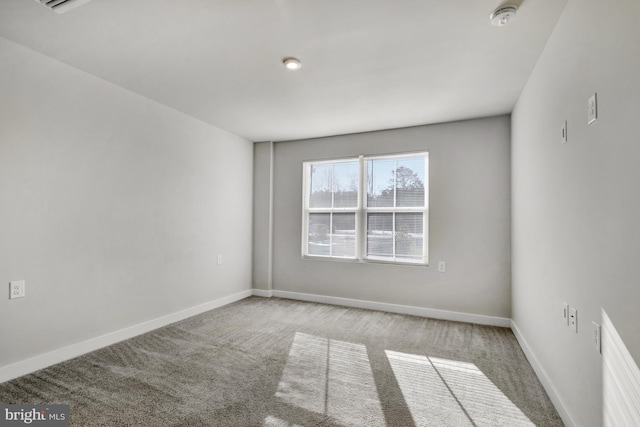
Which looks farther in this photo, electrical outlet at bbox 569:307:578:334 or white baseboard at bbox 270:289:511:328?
white baseboard at bbox 270:289:511:328

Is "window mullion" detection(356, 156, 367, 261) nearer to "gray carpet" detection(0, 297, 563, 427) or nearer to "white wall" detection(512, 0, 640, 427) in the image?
"gray carpet" detection(0, 297, 563, 427)

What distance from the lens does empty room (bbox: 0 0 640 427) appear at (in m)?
1.74

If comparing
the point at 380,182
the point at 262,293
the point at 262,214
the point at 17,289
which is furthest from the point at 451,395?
the point at 262,214

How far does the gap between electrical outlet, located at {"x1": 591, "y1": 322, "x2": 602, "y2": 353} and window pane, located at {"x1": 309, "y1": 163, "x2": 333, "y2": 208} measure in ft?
11.6

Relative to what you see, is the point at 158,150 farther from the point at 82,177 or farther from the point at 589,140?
the point at 589,140

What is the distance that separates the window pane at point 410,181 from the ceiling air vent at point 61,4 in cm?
353

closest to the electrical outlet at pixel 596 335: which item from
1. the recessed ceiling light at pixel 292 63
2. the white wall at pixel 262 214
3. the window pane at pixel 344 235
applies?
the recessed ceiling light at pixel 292 63

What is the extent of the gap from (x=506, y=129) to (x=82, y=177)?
4333 mm

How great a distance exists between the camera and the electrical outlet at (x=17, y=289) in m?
2.39

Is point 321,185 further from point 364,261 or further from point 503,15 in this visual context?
point 503,15

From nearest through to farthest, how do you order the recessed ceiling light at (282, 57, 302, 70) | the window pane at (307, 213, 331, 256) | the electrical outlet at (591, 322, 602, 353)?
the electrical outlet at (591, 322, 602, 353) < the recessed ceiling light at (282, 57, 302, 70) < the window pane at (307, 213, 331, 256)

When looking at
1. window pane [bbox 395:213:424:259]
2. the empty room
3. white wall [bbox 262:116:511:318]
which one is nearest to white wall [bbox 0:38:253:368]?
the empty room

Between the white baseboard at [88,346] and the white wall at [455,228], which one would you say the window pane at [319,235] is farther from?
the white baseboard at [88,346]

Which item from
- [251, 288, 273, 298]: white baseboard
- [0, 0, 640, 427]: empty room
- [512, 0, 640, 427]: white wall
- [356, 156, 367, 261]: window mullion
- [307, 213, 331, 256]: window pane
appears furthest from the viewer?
[251, 288, 273, 298]: white baseboard
